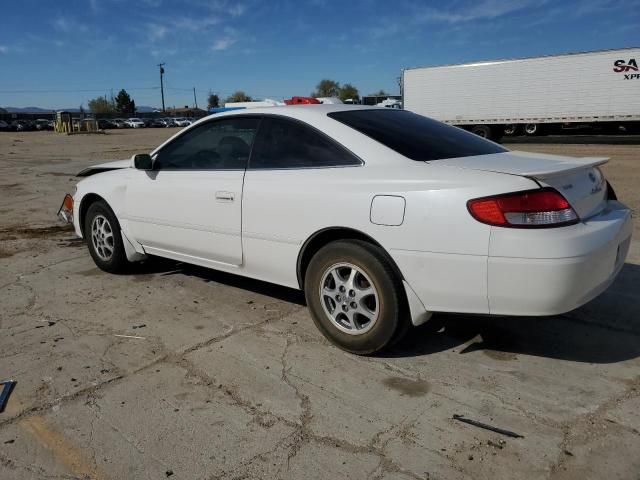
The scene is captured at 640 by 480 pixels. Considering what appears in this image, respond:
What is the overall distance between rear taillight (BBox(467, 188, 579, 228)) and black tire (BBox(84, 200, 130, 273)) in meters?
3.48

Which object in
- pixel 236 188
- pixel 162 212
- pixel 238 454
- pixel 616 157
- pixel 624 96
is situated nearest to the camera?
pixel 238 454

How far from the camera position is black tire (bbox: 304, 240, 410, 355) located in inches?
128

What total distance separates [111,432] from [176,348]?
39.2 inches

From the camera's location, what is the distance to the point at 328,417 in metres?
2.88

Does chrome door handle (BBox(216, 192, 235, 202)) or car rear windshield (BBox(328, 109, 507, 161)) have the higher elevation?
car rear windshield (BBox(328, 109, 507, 161))

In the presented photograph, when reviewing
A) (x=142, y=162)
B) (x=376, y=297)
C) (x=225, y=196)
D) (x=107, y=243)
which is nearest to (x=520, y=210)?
(x=376, y=297)

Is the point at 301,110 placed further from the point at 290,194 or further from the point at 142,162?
the point at 142,162

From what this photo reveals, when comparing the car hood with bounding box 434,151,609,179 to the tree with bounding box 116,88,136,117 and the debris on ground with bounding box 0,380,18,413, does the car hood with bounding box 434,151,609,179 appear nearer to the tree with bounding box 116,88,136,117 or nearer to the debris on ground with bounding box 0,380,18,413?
the debris on ground with bounding box 0,380,18,413

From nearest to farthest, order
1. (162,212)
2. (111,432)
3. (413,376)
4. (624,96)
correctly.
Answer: (111,432), (413,376), (162,212), (624,96)

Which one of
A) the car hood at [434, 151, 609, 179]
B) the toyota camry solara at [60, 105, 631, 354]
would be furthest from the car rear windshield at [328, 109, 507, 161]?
the car hood at [434, 151, 609, 179]

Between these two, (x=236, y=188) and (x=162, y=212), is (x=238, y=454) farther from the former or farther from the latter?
(x=162, y=212)

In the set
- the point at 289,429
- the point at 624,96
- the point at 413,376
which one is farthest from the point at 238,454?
the point at 624,96

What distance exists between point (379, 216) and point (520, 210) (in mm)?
777

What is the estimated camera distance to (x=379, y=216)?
10.6ft
